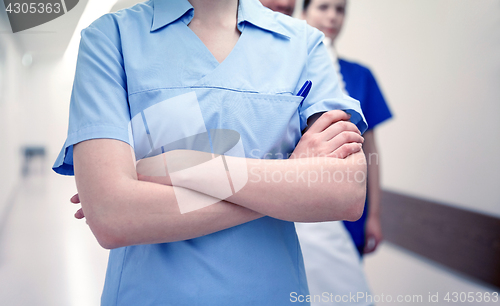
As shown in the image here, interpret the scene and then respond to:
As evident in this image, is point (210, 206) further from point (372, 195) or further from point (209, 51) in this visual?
point (372, 195)

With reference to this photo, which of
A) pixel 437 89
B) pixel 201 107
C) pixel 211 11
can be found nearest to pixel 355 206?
pixel 201 107

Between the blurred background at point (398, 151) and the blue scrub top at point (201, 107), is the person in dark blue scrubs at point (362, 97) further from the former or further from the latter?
the blue scrub top at point (201, 107)

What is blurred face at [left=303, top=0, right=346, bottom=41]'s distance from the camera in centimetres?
136

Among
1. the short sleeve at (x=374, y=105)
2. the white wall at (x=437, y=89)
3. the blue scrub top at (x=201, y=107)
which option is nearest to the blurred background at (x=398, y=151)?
the white wall at (x=437, y=89)

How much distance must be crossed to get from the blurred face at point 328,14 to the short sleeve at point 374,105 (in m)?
0.22

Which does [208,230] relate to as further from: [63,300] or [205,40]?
[63,300]

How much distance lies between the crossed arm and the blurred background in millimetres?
597

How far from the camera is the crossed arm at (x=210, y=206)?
503mm

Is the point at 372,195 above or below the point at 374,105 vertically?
below

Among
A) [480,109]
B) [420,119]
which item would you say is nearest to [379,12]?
[420,119]

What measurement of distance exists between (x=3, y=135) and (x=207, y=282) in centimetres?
78

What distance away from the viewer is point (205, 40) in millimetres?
622

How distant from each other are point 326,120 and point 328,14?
91 centimetres

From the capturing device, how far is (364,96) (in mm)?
1402
